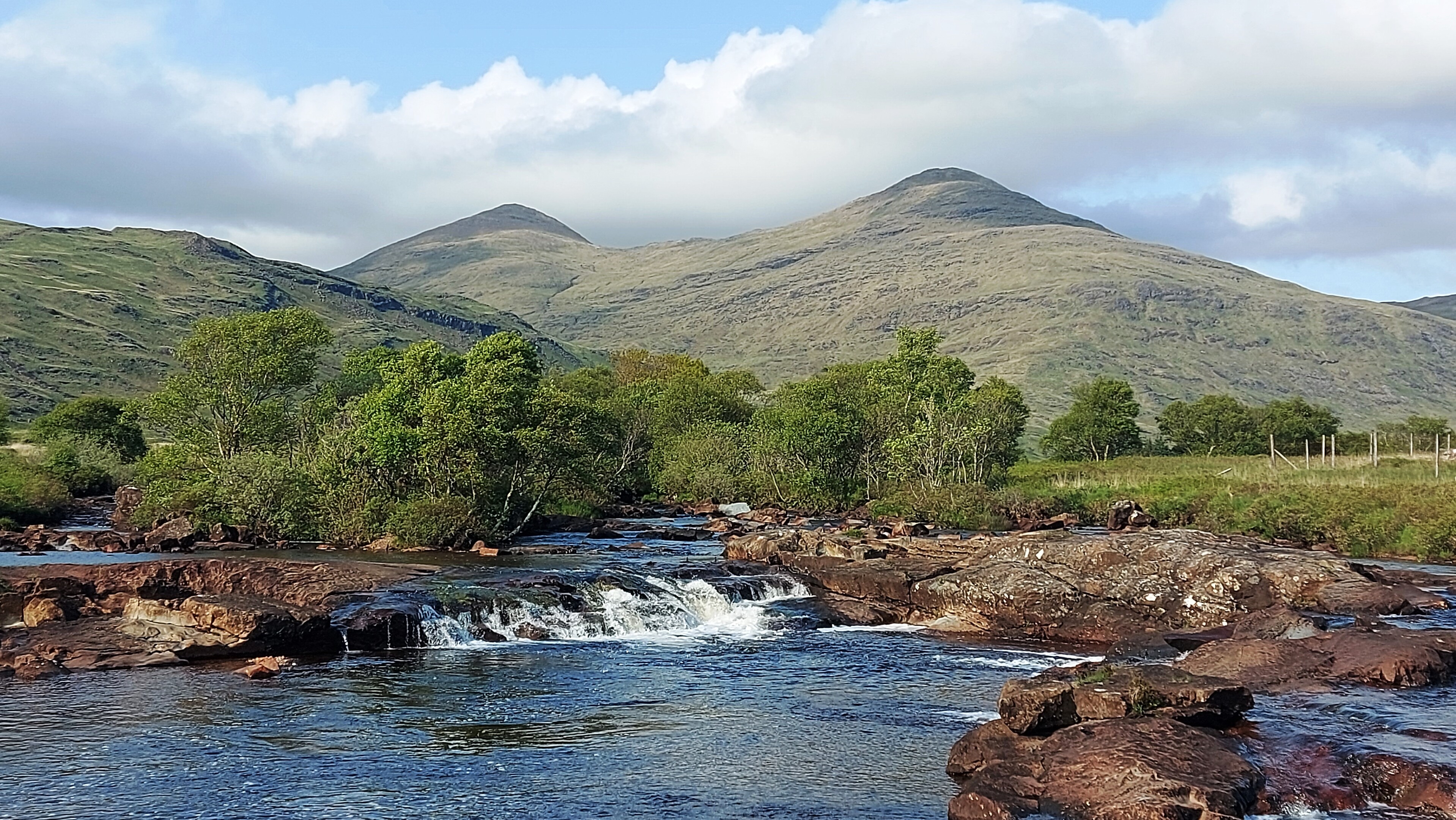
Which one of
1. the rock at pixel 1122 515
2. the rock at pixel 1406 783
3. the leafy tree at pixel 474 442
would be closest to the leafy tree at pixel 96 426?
the leafy tree at pixel 474 442

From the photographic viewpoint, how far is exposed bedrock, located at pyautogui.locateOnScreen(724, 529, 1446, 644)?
32.5m

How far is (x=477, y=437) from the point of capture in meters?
52.0

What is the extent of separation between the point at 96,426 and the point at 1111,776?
10594 cm

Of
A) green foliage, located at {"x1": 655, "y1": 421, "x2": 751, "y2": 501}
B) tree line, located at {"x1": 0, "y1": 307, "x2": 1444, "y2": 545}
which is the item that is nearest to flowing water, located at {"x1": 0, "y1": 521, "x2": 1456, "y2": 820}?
tree line, located at {"x1": 0, "y1": 307, "x2": 1444, "y2": 545}

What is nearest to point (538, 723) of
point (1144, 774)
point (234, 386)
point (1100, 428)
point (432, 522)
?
point (1144, 774)

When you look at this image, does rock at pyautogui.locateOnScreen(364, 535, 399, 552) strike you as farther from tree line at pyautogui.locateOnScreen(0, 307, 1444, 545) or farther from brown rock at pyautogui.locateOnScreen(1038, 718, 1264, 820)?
brown rock at pyautogui.locateOnScreen(1038, 718, 1264, 820)

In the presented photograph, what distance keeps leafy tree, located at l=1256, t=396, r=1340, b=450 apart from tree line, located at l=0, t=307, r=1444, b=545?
10.4 metres

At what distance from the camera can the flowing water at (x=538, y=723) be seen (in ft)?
58.3

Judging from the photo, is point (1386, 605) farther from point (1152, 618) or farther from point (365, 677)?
point (365, 677)

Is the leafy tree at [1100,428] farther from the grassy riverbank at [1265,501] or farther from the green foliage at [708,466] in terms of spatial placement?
the green foliage at [708,466]

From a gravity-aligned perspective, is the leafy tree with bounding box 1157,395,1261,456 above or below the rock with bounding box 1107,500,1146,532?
above

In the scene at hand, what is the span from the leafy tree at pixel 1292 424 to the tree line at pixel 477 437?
34.0 ft

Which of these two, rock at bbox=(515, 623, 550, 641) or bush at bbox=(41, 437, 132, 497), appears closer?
rock at bbox=(515, 623, 550, 641)

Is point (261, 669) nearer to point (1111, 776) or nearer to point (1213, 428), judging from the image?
point (1111, 776)
